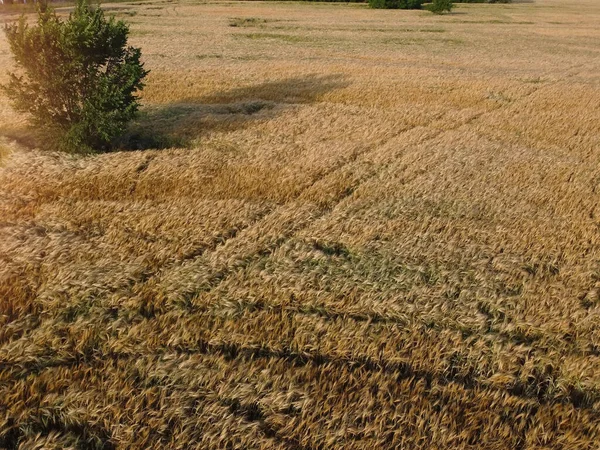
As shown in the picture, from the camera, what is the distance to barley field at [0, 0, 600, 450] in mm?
4266

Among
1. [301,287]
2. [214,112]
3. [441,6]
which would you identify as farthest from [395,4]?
[301,287]

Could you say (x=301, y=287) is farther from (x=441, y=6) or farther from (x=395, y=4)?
(x=395, y=4)

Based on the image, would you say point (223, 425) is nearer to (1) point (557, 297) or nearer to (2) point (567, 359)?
(2) point (567, 359)

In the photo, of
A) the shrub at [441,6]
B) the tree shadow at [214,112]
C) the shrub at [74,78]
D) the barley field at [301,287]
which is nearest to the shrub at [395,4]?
the shrub at [441,6]

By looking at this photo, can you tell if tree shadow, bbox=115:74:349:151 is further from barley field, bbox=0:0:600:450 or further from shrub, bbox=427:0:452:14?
shrub, bbox=427:0:452:14

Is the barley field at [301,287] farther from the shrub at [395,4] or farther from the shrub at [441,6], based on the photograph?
the shrub at [395,4]

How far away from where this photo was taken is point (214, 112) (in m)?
15.7

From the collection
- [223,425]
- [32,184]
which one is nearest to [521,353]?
[223,425]

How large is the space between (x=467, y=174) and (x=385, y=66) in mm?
17529

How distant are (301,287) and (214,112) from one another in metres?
11.0

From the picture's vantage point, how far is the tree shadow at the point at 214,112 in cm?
1292

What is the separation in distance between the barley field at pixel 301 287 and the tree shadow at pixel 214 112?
0.46 feet

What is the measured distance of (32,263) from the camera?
6387mm

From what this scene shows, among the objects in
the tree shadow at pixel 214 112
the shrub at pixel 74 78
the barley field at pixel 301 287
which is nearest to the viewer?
the barley field at pixel 301 287
